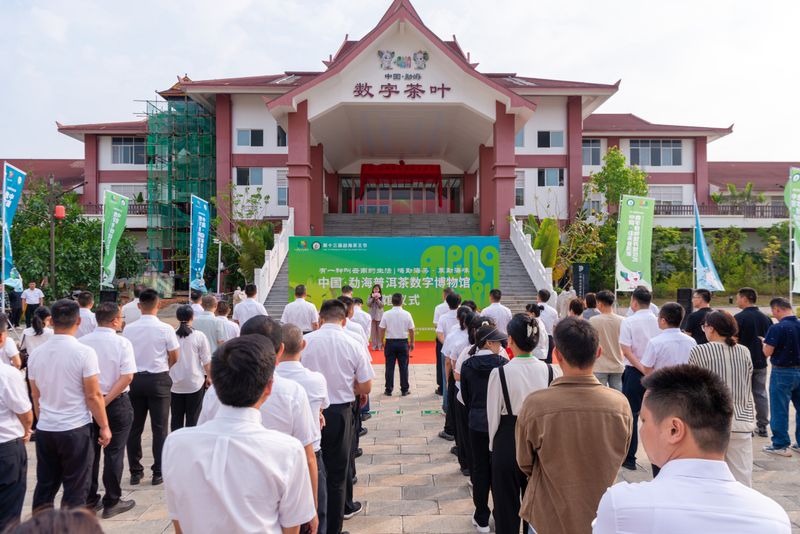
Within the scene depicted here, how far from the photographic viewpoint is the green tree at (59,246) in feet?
61.1

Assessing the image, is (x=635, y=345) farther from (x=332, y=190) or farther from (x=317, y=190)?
(x=332, y=190)

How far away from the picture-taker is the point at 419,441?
21.4ft

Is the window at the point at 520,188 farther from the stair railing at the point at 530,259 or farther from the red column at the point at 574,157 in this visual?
the stair railing at the point at 530,259

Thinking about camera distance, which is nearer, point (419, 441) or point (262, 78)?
point (419, 441)

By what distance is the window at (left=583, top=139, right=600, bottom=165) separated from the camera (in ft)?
98.9

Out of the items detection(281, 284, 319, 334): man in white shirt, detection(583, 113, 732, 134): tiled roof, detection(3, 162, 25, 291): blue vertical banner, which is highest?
detection(583, 113, 732, 134): tiled roof

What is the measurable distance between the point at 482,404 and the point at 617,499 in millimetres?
2644

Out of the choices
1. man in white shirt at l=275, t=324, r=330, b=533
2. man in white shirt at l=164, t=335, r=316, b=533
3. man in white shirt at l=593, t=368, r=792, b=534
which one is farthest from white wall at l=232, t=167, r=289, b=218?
man in white shirt at l=593, t=368, r=792, b=534

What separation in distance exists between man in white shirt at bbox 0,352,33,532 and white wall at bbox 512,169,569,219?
25.5 m

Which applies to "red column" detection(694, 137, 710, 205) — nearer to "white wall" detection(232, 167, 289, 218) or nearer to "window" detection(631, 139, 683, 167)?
"window" detection(631, 139, 683, 167)

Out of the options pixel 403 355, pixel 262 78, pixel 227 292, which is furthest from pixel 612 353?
pixel 262 78

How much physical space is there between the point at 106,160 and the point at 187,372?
101ft

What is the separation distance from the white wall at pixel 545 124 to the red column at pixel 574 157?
25 cm

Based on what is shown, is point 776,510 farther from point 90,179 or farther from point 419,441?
point 90,179
